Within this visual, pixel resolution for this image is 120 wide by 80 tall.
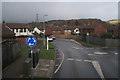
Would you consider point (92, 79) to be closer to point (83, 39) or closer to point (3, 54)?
point (3, 54)

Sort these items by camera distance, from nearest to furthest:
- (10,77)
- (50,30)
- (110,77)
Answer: (10,77) < (110,77) < (50,30)

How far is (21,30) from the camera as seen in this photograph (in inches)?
1756

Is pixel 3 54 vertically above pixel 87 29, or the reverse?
pixel 87 29

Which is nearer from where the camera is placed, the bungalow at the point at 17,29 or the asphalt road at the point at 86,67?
the asphalt road at the point at 86,67

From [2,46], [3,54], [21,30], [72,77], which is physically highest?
[21,30]

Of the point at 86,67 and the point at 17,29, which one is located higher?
the point at 17,29

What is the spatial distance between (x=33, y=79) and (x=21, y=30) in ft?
129

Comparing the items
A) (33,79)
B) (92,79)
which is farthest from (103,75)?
(33,79)

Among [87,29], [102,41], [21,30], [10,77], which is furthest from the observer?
[87,29]

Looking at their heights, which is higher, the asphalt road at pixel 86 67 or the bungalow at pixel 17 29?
the bungalow at pixel 17 29

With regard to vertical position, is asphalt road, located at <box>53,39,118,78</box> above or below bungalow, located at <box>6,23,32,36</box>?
below

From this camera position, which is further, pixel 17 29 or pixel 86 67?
pixel 17 29

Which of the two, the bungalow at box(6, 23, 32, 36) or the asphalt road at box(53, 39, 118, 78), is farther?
the bungalow at box(6, 23, 32, 36)

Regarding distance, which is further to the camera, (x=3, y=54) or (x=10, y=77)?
(x=3, y=54)
